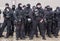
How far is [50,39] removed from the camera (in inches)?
770

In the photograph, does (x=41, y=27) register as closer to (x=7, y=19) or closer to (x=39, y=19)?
(x=39, y=19)

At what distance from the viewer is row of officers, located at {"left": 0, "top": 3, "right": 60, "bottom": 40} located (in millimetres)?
19219

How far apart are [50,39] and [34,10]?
6.62 ft

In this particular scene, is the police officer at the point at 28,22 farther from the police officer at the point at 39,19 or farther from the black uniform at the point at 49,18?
the black uniform at the point at 49,18

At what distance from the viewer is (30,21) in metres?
19.3

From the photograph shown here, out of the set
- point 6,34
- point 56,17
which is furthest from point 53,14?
point 6,34

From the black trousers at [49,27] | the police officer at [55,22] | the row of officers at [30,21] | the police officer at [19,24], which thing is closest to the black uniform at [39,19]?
the row of officers at [30,21]

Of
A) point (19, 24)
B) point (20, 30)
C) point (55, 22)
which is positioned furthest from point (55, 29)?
point (19, 24)

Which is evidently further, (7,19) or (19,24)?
(7,19)

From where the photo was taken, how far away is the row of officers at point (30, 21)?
63.1 ft

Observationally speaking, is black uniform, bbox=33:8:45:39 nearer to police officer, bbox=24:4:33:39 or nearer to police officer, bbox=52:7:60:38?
police officer, bbox=24:4:33:39

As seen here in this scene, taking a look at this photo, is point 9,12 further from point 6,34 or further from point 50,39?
point 50,39

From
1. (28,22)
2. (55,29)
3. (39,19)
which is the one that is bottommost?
(55,29)

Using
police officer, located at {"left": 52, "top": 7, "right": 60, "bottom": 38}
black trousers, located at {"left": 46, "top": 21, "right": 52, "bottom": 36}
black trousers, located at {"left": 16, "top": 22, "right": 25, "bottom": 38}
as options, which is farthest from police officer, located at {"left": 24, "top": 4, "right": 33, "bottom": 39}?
police officer, located at {"left": 52, "top": 7, "right": 60, "bottom": 38}
